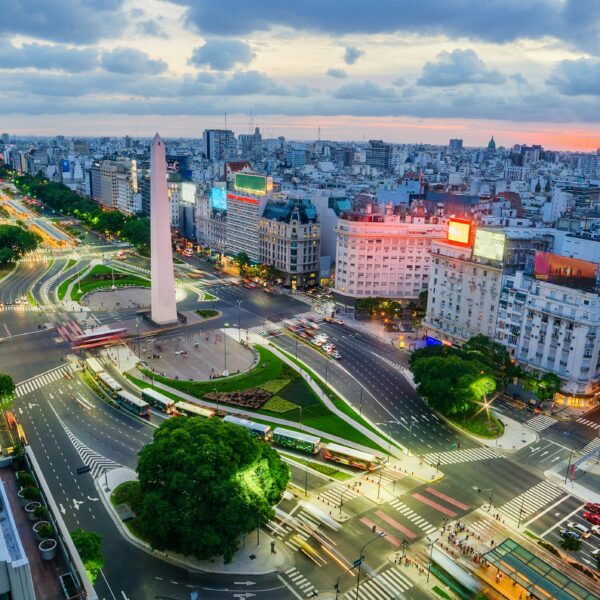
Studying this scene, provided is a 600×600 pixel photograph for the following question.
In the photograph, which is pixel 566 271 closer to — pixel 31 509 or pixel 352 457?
pixel 352 457

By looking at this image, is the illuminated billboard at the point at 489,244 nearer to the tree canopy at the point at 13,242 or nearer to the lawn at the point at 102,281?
the lawn at the point at 102,281

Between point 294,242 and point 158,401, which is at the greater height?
point 294,242

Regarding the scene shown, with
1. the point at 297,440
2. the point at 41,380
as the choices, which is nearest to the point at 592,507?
the point at 297,440

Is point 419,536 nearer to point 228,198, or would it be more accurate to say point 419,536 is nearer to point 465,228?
point 465,228

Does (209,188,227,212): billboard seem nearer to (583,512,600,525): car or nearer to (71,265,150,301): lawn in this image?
(71,265,150,301): lawn

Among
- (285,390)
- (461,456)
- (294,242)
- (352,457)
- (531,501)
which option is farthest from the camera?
(294,242)

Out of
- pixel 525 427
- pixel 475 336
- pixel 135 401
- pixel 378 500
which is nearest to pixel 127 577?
pixel 378 500

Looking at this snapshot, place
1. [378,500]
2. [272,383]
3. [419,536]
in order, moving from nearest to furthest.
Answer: [419,536] → [378,500] → [272,383]

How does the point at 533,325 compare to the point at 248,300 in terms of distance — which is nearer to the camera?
the point at 533,325
